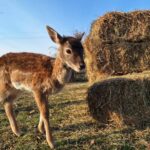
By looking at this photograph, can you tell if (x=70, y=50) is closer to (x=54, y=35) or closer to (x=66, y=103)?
(x=54, y=35)

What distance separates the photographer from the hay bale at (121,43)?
11.3 metres

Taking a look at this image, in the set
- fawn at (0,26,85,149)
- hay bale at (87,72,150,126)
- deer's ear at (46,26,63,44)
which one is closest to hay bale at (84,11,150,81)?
hay bale at (87,72,150,126)

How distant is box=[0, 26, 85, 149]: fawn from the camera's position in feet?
25.9

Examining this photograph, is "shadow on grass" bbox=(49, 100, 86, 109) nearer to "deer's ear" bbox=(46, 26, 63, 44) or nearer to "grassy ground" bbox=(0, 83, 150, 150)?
"grassy ground" bbox=(0, 83, 150, 150)

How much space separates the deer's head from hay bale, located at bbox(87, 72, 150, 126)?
1.50 metres

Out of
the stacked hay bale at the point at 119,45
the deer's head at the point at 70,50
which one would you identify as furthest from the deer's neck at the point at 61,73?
the stacked hay bale at the point at 119,45

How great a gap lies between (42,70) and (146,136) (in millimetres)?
2624

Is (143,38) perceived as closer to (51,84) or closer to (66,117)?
(66,117)

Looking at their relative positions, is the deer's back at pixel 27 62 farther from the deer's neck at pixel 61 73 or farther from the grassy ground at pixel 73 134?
the grassy ground at pixel 73 134

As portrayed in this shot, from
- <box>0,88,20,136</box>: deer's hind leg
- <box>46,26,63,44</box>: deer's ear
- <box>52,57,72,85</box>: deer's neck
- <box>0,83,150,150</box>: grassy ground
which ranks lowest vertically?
<box>0,83,150,150</box>: grassy ground

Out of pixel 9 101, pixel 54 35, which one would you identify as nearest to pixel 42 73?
pixel 54 35

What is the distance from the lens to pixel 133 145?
7312 mm

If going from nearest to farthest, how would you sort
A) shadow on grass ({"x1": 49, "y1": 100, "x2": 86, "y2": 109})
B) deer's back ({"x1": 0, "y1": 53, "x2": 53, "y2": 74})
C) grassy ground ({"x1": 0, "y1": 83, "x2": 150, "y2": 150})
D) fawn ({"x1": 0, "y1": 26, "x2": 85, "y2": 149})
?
grassy ground ({"x1": 0, "y1": 83, "x2": 150, "y2": 150}) → fawn ({"x1": 0, "y1": 26, "x2": 85, "y2": 149}) → deer's back ({"x1": 0, "y1": 53, "x2": 53, "y2": 74}) → shadow on grass ({"x1": 49, "y1": 100, "x2": 86, "y2": 109})

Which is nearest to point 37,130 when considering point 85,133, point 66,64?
point 85,133
